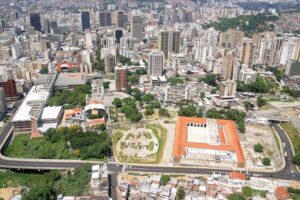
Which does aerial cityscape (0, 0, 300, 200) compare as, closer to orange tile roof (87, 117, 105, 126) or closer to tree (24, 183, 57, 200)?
tree (24, 183, 57, 200)

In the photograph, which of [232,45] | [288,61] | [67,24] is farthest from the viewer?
[67,24]

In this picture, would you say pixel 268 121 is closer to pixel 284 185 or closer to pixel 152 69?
pixel 284 185

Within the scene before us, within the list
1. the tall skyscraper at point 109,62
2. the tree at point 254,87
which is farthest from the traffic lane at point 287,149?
the tall skyscraper at point 109,62

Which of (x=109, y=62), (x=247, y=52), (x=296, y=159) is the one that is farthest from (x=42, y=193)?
(x=247, y=52)

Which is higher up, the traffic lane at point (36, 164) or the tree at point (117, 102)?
the tree at point (117, 102)

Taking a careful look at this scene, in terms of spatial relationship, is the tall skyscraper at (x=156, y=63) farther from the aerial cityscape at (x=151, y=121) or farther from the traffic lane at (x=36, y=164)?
the traffic lane at (x=36, y=164)

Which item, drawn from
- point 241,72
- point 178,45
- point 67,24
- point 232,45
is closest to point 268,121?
point 241,72

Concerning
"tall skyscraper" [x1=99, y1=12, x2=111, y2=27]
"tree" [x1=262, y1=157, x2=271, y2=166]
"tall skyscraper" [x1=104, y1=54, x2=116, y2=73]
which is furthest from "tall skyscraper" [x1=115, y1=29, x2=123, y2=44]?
"tree" [x1=262, y1=157, x2=271, y2=166]
